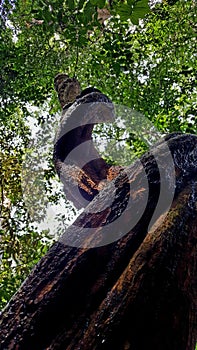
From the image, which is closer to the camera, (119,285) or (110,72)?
(119,285)

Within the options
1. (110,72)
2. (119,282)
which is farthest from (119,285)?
(110,72)

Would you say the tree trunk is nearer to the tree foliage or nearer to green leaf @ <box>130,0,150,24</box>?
green leaf @ <box>130,0,150,24</box>

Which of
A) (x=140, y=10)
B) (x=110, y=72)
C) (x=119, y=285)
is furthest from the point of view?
(x=110, y=72)

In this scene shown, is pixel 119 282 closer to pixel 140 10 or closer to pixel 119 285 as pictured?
pixel 119 285

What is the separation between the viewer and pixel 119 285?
56.3 inches

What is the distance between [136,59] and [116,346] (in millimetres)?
6370

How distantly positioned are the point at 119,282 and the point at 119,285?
0.8 inches

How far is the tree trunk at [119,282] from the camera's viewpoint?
133 cm

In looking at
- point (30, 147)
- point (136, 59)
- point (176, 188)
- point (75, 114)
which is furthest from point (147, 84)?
point (176, 188)

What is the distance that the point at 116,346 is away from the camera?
128 cm

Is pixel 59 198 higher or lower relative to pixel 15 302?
higher

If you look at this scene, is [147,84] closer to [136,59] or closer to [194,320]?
[136,59]

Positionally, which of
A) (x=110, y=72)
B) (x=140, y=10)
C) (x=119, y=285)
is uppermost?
(x=110, y=72)

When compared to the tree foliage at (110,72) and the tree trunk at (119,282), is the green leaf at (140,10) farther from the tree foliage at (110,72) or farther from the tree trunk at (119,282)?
the tree foliage at (110,72)
